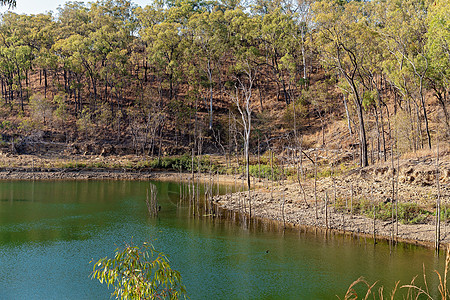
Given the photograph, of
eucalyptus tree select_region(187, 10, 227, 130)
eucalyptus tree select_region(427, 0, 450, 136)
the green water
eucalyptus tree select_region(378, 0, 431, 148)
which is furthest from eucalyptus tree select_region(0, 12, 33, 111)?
eucalyptus tree select_region(427, 0, 450, 136)

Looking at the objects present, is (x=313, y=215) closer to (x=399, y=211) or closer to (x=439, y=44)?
(x=399, y=211)

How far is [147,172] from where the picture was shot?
36406mm

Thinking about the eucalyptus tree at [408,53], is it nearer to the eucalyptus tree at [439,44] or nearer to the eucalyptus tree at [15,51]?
the eucalyptus tree at [439,44]

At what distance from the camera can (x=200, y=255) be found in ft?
47.0

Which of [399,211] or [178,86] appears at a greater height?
[178,86]

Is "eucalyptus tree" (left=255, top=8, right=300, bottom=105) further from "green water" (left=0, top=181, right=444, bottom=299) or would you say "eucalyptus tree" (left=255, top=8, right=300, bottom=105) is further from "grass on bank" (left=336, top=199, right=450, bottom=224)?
"green water" (left=0, top=181, right=444, bottom=299)

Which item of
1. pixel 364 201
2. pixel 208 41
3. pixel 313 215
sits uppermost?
pixel 208 41

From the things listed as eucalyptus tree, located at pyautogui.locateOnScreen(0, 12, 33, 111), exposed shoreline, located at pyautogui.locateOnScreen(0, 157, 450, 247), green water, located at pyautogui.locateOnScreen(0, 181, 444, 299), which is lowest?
green water, located at pyautogui.locateOnScreen(0, 181, 444, 299)

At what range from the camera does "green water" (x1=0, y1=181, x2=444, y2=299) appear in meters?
11.3

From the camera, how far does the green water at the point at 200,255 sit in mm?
11312

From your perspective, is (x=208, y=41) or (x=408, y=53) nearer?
(x=408, y=53)

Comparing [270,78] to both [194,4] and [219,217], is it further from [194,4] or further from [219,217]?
[219,217]

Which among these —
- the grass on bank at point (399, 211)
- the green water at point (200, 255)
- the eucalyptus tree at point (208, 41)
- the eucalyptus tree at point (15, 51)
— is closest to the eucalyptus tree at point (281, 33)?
the eucalyptus tree at point (208, 41)

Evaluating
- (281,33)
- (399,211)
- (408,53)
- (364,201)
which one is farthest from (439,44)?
(281,33)
